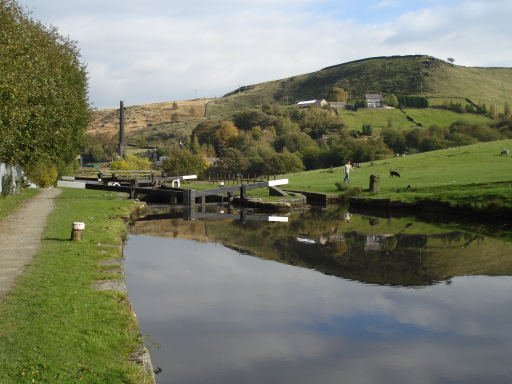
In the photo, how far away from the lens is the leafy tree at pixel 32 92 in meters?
16.7

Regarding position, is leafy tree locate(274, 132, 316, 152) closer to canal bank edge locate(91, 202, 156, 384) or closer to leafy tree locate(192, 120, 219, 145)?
leafy tree locate(192, 120, 219, 145)

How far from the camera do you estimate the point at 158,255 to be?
16344 mm

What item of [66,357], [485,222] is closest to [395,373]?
[66,357]

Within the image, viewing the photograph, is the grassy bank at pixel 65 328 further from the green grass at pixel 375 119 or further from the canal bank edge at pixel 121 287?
the green grass at pixel 375 119

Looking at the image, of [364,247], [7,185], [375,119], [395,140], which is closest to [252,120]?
[375,119]

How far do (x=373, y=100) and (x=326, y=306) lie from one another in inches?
4977

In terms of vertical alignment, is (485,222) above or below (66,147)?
below

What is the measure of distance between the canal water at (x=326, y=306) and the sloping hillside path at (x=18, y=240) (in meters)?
2.40

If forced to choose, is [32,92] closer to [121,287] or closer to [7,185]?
[7,185]

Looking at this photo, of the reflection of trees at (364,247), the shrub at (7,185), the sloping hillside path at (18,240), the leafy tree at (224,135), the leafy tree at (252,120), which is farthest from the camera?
the leafy tree at (252,120)

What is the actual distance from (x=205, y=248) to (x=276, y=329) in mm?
9008

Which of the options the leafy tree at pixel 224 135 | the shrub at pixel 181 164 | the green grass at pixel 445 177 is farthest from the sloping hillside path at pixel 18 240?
the leafy tree at pixel 224 135

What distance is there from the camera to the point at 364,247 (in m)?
17.2

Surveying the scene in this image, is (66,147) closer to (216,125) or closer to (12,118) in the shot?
(12,118)
